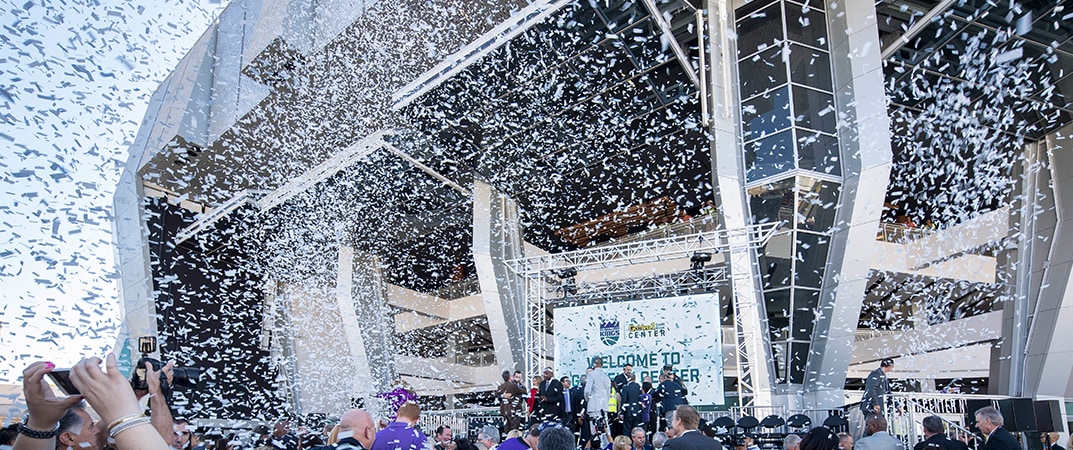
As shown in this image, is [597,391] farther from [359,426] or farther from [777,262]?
[359,426]

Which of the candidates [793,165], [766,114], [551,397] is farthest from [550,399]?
[766,114]

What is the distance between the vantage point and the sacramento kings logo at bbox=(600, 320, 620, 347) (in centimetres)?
1678

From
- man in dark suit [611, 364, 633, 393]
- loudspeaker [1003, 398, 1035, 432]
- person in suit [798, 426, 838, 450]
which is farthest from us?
man in dark suit [611, 364, 633, 393]

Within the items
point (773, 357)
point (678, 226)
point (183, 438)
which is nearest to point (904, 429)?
point (773, 357)

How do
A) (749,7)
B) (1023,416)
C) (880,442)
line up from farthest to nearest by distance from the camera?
(749,7)
(1023,416)
(880,442)

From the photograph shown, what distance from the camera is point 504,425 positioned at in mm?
13508

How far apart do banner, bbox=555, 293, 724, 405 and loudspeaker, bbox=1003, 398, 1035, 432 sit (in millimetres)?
5711

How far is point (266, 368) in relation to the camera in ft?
86.8

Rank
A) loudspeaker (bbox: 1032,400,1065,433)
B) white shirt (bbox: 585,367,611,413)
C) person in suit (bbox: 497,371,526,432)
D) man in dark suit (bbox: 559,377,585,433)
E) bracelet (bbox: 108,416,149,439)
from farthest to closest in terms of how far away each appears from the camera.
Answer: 1. man in dark suit (bbox: 559,377,585,433)
2. person in suit (bbox: 497,371,526,432)
3. white shirt (bbox: 585,367,611,413)
4. loudspeaker (bbox: 1032,400,1065,433)
5. bracelet (bbox: 108,416,149,439)

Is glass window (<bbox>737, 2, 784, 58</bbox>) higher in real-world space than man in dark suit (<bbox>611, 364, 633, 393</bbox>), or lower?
higher

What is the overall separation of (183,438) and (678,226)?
25649 millimetres

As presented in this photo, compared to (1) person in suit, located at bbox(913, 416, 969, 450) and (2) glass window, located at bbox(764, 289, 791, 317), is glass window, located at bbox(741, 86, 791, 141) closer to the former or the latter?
(2) glass window, located at bbox(764, 289, 791, 317)

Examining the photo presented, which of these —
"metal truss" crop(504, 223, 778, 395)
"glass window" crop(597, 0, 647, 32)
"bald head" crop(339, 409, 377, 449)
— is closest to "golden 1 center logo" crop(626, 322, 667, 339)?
"metal truss" crop(504, 223, 778, 395)

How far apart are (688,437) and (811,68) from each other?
14195mm
